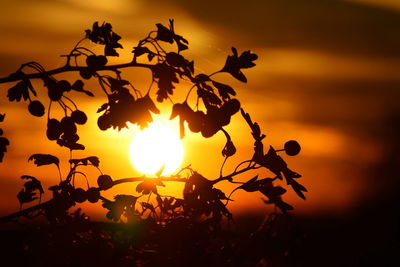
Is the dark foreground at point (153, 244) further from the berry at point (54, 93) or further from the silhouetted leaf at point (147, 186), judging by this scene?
the berry at point (54, 93)

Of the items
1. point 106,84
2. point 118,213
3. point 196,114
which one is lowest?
point 118,213

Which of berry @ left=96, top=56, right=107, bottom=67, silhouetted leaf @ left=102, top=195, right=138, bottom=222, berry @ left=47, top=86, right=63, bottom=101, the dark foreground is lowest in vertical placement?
the dark foreground

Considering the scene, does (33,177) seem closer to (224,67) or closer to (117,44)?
(117,44)

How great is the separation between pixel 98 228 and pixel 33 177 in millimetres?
727

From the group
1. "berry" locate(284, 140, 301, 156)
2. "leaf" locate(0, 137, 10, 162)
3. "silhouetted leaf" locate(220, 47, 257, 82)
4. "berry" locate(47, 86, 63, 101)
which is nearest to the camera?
"berry" locate(47, 86, 63, 101)

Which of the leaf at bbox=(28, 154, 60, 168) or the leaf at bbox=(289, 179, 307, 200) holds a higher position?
the leaf at bbox=(28, 154, 60, 168)

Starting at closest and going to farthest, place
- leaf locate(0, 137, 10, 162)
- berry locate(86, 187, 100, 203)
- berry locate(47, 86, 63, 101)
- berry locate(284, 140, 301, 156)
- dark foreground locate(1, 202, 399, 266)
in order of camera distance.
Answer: berry locate(47, 86, 63, 101) → leaf locate(0, 137, 10, 162) → berry locate(284, 140, 301, 156) → dark foreground locate(1, 202, 399, 266) → berry locate(86, 187, 100, 203)

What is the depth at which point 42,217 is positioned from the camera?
219 inches

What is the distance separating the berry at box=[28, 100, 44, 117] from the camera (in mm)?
4961

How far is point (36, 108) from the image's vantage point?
496 centimetres

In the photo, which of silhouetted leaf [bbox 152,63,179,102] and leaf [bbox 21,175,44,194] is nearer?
silhouetted leaf [bbox 152,63,179,102]

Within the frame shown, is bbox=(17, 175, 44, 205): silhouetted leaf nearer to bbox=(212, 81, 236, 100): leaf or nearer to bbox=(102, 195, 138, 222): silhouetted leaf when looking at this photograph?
bbox=(102, 195, 138, 222): silhouetted leaf

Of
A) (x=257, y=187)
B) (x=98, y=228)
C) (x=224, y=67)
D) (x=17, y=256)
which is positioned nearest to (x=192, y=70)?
(x=224, y=67)

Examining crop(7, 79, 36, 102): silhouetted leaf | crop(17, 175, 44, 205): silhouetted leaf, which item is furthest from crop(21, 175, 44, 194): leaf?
crop(7, 79, 36, 102): silhouetted leaf
